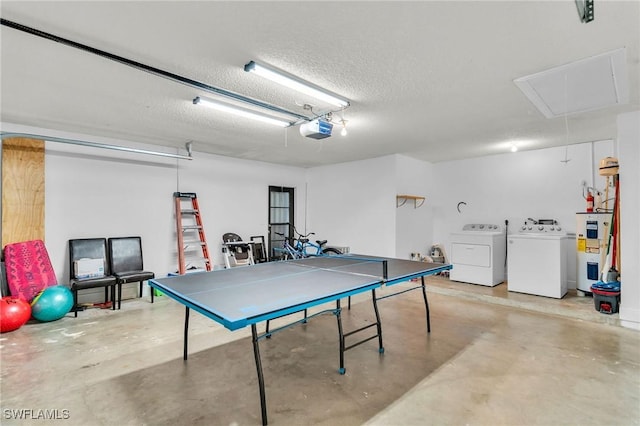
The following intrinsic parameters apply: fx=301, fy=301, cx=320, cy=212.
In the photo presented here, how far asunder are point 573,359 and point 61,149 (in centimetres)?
714

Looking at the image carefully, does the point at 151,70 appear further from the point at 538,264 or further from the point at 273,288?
the point at 538,264

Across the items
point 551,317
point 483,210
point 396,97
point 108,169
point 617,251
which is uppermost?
point 396,97

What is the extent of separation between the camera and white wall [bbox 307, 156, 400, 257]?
6.46 meters

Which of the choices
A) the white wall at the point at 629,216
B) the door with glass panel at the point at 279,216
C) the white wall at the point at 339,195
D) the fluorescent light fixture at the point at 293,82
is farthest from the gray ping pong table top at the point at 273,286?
the door with glass panel at the point at 279,216

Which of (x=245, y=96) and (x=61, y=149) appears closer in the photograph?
(x=245, y=96)

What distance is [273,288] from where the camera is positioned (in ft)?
8.18

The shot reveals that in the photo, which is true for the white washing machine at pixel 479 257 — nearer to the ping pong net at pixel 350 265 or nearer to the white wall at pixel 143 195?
the ping pong net at pixel 350 265

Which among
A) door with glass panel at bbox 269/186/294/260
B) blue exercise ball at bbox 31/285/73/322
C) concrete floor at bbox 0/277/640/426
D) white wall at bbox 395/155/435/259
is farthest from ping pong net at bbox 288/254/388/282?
door with glass panel at bbox 269/186/294/260

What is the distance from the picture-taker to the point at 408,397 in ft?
7.58

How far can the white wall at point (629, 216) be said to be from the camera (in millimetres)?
3725

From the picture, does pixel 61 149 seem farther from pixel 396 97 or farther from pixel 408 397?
pixel 408 397

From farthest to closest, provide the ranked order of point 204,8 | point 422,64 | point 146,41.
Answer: point 422,64, point 146,41, point 204,8

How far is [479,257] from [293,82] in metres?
4.98

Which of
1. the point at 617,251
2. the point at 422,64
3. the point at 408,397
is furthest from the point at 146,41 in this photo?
the point at 617,251
